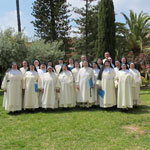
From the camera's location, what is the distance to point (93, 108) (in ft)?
28.7

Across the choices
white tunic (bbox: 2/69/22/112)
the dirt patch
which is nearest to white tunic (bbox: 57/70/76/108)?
white tunic (bbox: 2/69/22/112)

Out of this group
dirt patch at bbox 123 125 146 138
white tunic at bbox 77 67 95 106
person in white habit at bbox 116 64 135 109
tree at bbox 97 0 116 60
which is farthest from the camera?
tree at bbox 97 0 116 60

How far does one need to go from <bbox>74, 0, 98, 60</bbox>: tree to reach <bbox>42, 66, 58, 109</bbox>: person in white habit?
18.8 metres

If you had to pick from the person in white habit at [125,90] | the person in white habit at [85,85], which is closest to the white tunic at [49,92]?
the person in white habit at [85,85]

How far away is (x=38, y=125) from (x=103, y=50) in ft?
36.2

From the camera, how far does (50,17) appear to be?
81.2ft

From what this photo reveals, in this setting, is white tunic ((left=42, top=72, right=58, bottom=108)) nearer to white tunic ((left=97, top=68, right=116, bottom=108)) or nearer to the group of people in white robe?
the group of people in white robe

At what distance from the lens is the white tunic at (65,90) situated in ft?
27.2

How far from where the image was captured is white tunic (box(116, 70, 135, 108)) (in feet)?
25.1

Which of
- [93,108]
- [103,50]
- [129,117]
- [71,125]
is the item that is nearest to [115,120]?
[129,117]

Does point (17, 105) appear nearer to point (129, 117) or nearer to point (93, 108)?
point (93, 108)

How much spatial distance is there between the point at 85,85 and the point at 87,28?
19.0 meters

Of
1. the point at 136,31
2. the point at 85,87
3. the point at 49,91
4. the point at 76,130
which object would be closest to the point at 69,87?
the point at 85,87

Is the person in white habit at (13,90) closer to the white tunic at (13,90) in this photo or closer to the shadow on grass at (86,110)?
the white tunic at (13,90)
